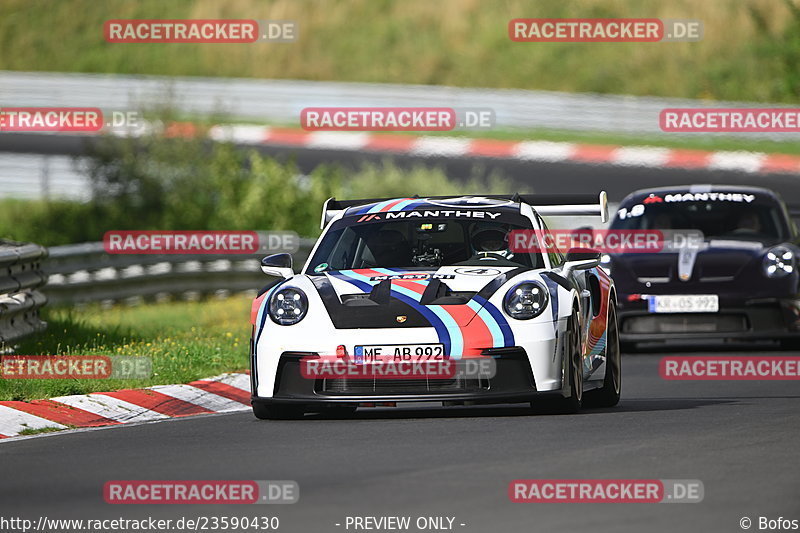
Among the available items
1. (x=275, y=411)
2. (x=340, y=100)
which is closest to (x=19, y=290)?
(x=275, y=411)

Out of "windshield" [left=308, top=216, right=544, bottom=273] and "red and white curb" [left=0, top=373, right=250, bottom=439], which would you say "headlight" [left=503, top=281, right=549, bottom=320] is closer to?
"windshield" [left=308, top=216, right=544, bottom=273]

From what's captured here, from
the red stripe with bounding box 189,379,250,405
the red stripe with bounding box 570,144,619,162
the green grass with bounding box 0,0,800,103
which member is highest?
the green grass with bounding box 0,0,800,103

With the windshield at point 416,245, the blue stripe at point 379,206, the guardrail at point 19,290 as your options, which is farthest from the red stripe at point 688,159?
the windshield at point 416,245

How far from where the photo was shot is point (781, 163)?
29969 millimetres

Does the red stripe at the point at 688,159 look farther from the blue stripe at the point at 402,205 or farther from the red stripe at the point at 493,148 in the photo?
the blue stripe at the point at 402,205

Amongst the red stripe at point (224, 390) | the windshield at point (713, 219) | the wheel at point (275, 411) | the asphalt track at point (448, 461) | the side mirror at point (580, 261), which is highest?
the windshield at point (713, 219)

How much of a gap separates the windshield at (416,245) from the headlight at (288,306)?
62 cm

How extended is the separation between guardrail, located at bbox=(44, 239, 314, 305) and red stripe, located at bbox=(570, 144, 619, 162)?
9.05 m

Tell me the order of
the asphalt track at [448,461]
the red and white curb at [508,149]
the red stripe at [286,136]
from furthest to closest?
the red stripe at [286,136] → the red and white curb at [508,149] → the asphalt track at [448,461]

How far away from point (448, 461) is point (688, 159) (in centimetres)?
2361

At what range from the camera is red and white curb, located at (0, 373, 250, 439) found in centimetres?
988

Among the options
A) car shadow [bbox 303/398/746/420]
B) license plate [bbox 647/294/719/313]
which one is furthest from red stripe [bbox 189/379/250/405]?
license plate [bbox 647/294/719/313]

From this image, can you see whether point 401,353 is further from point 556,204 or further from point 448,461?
point 556,204

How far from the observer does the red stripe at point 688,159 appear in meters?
30.6
